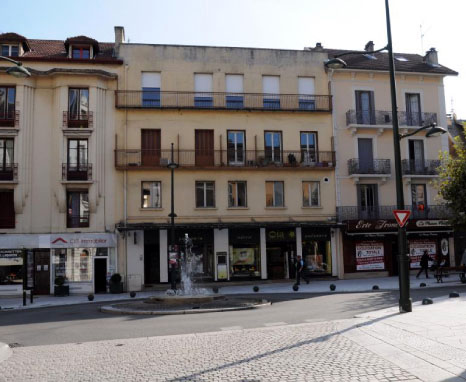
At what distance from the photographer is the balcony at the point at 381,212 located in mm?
28719

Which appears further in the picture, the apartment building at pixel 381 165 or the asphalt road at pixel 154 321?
the apartment building at pixel 381 165

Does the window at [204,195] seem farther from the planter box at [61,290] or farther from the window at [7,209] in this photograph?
the window at [7,209]

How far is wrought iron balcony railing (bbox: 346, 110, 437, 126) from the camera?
29656mm

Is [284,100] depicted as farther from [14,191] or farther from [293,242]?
[14,191]

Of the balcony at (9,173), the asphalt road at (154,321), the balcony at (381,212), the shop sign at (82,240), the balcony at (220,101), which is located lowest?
the asphalt road at (154,321)

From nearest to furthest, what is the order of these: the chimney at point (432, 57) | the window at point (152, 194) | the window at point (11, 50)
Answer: the window at point (152, 194), the window at point (11, 50), the chimney at point (432, 57)

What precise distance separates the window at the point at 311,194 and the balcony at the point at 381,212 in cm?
143

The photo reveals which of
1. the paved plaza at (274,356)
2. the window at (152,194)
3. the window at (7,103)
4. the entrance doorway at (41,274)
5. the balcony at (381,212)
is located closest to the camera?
the paved plaza at (274,356)

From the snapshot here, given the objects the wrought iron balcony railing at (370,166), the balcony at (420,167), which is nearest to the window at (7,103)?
the wrought iron balcony railing at (370,166)

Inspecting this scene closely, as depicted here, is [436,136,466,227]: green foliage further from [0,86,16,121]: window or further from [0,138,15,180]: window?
[0,86,16,121]: window

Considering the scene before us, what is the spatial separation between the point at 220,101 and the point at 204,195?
18.6 feet

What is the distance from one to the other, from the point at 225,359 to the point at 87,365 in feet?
7.20

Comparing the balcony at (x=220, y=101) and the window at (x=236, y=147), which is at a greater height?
the balcony at (x=220, y=101)

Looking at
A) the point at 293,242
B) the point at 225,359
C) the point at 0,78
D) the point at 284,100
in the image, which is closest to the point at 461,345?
the point at 225,359
